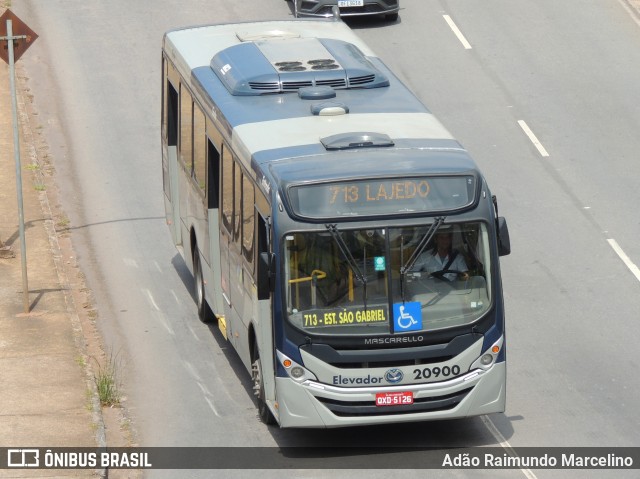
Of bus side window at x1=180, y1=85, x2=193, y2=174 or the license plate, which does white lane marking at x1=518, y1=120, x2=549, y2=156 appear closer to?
bus side window at x1=180, y1=85, x2=193, y2=174

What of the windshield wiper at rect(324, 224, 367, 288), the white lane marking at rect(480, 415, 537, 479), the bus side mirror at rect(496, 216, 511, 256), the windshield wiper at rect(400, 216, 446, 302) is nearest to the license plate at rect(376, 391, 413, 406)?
the windshield wiper at rect(400, 216, 446, 302)

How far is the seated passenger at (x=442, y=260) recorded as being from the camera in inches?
551

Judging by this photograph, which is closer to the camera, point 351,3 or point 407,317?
point 407,317

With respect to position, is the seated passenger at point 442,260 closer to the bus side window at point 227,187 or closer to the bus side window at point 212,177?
the bus side window at point 227,187

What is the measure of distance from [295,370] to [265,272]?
101 centimetres

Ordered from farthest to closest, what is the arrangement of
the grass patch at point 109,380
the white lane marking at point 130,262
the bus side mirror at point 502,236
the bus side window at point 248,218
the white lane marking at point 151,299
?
the white lane marking at point 130,262 < the white lane marking at point 151,299 < the grass patch at point 109,380 < the bus side window at point 248,218 < the bus side mirror at point 502,236

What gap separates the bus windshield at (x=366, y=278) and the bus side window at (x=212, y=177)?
11.7 ft

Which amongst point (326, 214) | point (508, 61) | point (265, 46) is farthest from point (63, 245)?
point (508, 61)

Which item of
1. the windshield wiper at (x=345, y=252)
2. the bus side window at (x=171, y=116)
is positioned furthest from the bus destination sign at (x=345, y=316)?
the bus side window at (x=171, y=116)

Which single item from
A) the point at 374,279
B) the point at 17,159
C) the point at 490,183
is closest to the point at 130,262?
the point at 17,159

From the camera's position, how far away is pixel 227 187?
16.5m

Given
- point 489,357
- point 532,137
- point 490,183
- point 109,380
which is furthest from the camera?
point 532,137

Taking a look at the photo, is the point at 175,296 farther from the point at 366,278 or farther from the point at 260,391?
the point at 366,278

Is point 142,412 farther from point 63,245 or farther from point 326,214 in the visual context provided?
point 63,245
